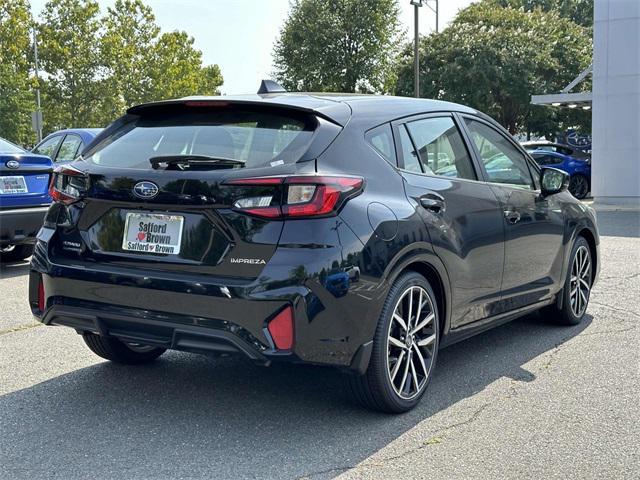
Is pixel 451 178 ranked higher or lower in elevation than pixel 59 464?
higher

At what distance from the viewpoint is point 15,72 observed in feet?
127

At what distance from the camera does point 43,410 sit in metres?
4.38

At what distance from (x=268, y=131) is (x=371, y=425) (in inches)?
62.2

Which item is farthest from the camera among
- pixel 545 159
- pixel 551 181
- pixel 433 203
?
pixel 545 159

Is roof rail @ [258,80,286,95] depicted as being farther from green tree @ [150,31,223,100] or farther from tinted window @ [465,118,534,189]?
green tree @ [150,31,223,100]

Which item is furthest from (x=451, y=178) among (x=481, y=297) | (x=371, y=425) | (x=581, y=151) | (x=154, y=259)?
(x=581, y=151)

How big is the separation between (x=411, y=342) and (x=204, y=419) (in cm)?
116

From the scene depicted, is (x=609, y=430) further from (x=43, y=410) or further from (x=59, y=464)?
(x=43, y=410)

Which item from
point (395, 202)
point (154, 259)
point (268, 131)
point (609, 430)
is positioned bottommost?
point (609, 430)

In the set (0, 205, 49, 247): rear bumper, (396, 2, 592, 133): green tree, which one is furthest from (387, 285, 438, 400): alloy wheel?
(396, 2, 592, 133): green tree

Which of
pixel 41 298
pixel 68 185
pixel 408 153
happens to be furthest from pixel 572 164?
pixel 41 298

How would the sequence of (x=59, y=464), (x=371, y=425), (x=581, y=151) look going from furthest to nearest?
(x=581, y=151) → (x=371, y=425) → (x=59, y=464)

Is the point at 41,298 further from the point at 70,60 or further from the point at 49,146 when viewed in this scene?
the point at 70,60

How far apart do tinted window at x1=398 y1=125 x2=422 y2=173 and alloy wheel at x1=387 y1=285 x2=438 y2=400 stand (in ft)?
2.24
